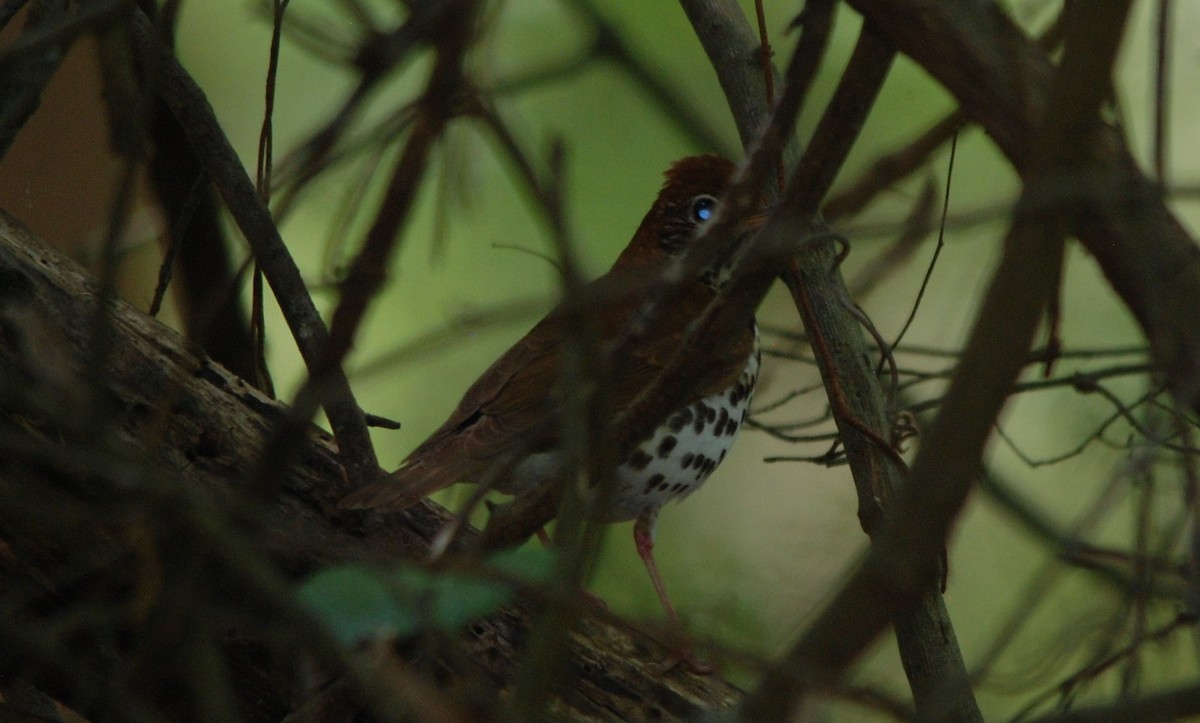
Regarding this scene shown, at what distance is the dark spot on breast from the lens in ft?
10.3

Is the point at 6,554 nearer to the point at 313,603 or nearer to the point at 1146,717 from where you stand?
the point at 313,603

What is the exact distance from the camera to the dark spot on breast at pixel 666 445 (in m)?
3.14

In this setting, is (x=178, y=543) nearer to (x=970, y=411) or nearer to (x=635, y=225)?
(x=970, y=411)

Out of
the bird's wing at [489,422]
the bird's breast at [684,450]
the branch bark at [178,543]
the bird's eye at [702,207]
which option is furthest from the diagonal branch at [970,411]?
the bird's eye at [702,207]

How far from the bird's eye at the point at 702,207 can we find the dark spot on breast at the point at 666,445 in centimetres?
72

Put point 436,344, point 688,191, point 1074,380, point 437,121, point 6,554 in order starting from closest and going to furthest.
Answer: point 437,121 < point 436,344 < point 6,554 < point 1074,380 < point 688,191

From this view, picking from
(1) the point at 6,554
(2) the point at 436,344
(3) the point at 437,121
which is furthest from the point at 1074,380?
(1) the point at 6,554

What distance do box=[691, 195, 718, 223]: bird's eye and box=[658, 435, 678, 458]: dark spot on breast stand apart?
0.72 metres

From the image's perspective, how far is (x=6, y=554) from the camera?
2.11 meters

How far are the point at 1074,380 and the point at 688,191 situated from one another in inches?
52.2

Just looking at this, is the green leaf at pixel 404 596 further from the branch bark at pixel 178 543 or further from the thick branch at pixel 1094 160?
the thick branch at pixel 1094 160

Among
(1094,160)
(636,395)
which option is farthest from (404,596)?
(636,395)

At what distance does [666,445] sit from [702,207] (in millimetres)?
798

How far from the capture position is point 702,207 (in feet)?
11.9
